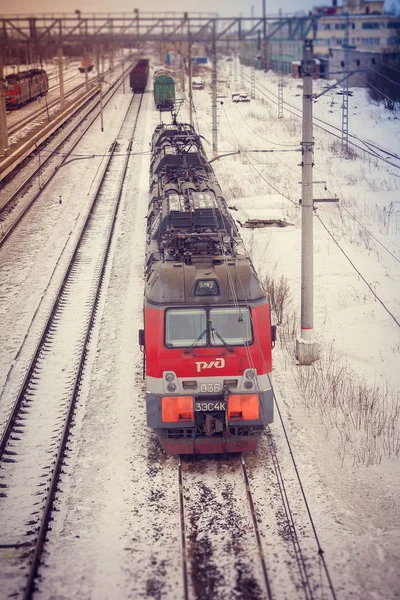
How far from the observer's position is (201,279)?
10.5m

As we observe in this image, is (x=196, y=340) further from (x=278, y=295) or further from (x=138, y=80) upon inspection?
(x=138, y=80)

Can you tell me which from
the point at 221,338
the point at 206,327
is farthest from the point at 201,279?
the point at 221,338

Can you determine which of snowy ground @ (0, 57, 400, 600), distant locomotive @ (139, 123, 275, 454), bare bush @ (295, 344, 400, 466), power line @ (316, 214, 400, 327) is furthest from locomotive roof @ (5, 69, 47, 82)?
distant locomotive @ (139, 123, 275, 454)

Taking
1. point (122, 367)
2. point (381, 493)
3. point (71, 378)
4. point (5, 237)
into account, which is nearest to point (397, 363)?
point (381, 493)

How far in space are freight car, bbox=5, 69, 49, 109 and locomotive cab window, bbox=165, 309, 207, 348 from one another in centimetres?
4546

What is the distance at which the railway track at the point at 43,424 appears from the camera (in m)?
9.18

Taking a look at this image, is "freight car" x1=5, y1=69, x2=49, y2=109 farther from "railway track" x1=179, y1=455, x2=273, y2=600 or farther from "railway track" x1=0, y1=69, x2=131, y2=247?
"railway track" x1=179, y1=455, x2=273, y2=600

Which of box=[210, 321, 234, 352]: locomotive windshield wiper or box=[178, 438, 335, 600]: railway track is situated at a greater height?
box=[210, 321, 234, 352]: locomotive windshield wiper

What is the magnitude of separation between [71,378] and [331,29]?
199ft

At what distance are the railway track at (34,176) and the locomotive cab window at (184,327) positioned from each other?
1460 centimetres

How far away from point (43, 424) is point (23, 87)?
46.8 metres

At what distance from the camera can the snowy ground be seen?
29.1ft

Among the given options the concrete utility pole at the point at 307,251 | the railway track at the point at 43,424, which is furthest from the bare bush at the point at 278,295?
the railway track at the point at 43,424

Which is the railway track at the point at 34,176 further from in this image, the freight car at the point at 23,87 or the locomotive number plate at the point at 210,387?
the locomotive number plate at the point at 210,387
